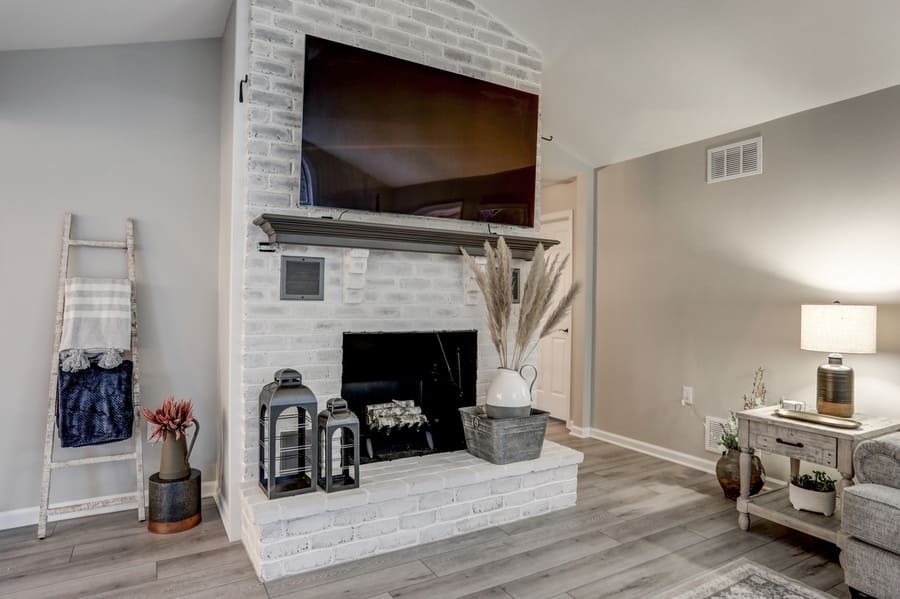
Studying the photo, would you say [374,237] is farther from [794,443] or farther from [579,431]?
[579,431]

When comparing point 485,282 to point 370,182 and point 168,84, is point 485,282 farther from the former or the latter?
point 168,84

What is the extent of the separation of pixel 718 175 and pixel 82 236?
3.89 meters

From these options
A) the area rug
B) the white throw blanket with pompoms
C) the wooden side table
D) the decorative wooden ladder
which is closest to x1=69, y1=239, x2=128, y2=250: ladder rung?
the decorative wooden ladder

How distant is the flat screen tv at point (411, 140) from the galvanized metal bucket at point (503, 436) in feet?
3.80

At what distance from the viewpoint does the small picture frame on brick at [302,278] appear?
2664mm

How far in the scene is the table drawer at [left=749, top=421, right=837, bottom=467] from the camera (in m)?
2.49

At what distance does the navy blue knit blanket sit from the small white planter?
3440mm

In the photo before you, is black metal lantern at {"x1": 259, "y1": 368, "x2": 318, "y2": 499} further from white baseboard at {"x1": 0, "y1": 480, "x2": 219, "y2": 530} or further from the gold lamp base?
the gold lamp base

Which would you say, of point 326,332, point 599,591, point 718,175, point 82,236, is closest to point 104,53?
point 82,236

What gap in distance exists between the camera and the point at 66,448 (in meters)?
2.75

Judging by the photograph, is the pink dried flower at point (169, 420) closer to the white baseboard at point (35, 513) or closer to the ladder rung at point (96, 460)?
the ladder rung at point (96, 460)

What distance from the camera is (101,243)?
9.20 feet

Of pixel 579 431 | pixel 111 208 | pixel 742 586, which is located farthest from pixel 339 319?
pixel 579 431

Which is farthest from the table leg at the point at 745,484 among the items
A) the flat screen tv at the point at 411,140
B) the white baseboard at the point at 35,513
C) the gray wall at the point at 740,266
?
the white baseboard at the point at 35,513
